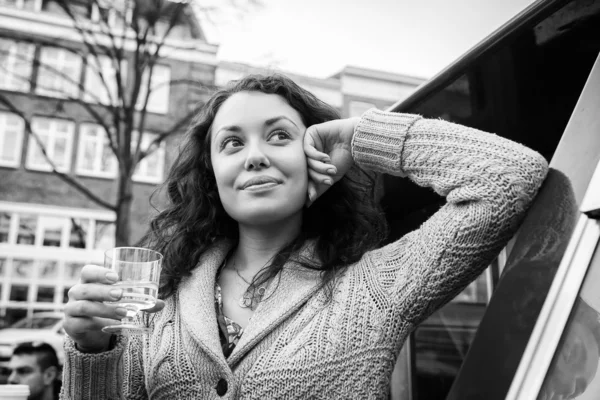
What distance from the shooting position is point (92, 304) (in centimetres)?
137

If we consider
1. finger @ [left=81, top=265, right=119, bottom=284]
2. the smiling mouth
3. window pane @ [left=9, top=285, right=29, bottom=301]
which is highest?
the smiling mouth

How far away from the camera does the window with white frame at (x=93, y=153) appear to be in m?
18.6

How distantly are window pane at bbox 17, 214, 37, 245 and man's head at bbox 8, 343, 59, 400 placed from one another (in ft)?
44.0

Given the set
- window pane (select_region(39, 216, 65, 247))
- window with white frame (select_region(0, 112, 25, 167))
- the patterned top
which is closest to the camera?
the patterned top

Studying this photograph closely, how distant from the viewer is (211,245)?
6.69 ft

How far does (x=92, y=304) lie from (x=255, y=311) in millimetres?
469

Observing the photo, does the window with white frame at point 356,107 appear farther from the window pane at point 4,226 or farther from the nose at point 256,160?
the nose at point 256,160

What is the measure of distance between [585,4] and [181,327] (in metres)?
1.36

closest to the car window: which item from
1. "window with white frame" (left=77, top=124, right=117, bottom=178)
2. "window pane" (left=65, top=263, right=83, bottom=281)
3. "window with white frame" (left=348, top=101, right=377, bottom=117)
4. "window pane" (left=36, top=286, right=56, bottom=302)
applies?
"window pane" (left=36, top=286, right=56, bottom=302)

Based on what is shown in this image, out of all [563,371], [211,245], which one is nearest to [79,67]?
[211,245]

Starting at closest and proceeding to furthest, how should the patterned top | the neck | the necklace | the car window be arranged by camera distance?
the patterned top, the necklace, the neck, the car window

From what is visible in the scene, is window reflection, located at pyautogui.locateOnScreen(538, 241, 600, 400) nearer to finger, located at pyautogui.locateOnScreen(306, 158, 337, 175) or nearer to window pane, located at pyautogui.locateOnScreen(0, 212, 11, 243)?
finger, located at pyautogui.locateOnScreen(306, 158, 337, 175)

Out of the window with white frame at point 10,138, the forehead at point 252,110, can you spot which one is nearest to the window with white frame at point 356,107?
the window with white frame at point 10,138

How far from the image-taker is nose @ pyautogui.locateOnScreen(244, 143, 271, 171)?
1.71 meters
